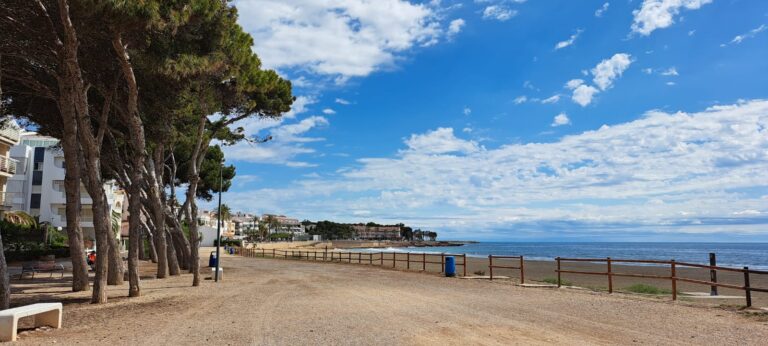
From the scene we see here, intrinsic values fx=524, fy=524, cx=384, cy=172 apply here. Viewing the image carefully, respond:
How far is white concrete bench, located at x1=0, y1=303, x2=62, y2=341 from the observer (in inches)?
295

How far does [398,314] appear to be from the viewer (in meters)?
10.3

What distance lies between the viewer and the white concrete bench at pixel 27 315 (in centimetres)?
749

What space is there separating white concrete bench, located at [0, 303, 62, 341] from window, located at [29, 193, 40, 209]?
51836 mm

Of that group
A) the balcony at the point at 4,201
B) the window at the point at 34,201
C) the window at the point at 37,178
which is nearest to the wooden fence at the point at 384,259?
the balcony at the point at 4,201

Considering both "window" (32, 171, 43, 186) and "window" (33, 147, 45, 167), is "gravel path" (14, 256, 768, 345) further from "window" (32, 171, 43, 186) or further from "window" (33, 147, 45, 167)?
"window" (33, 147, 45, 167)

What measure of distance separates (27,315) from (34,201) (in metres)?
53.2

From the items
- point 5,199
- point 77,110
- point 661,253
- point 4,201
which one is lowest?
point 661,253

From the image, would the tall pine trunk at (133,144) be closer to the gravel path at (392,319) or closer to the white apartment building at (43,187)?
the gravel path at (392,319)

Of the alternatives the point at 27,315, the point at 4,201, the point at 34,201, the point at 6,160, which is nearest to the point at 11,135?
the point at 6,160

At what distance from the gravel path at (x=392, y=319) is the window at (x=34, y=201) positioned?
4473cm

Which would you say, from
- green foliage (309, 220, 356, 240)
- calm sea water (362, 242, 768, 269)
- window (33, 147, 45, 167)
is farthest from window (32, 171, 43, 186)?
green foliage (309, 220, 356, 240)

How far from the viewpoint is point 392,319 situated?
9.63 meters

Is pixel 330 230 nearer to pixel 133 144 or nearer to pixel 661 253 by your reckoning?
pixel 661 253

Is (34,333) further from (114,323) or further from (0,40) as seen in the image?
(0,40)
